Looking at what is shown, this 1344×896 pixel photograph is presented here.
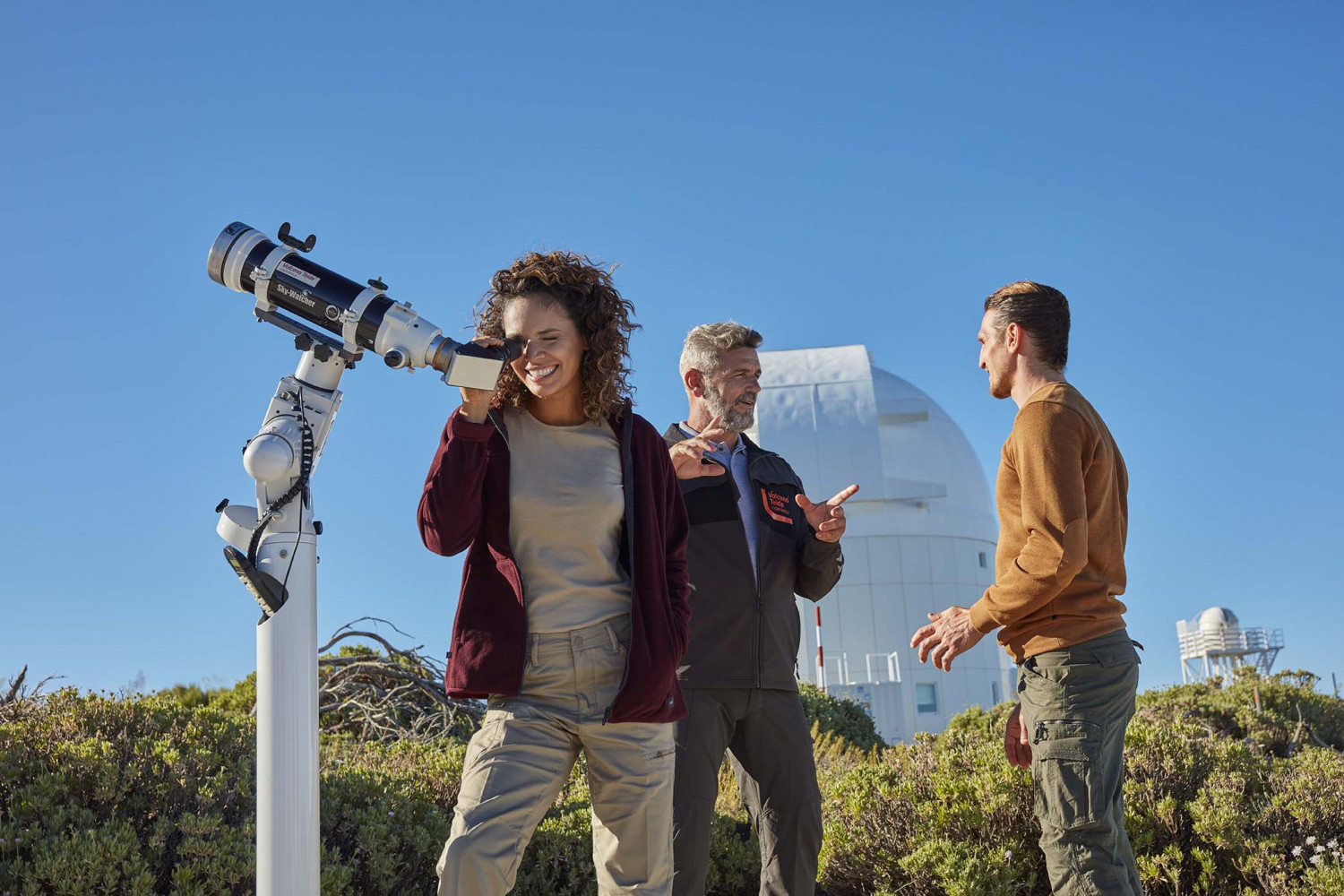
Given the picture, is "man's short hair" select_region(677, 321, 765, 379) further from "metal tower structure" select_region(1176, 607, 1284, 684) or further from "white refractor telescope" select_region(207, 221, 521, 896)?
"metal tower structure" select_region(1176, 607, 1284, 684)

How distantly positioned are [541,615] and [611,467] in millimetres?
381

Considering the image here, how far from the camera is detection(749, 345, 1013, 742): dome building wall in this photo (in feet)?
63.6

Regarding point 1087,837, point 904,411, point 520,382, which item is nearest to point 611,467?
point 520,382

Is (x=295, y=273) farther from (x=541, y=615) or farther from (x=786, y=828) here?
(x=786, y=828)

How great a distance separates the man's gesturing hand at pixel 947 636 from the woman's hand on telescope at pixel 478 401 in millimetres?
1313

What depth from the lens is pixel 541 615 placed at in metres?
2.43

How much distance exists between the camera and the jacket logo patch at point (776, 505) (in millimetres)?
3605

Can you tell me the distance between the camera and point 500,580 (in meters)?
2.49

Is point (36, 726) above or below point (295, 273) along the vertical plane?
below

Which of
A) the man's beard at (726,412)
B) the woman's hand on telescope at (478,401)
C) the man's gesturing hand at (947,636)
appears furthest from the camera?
the man's beard at (726,412)

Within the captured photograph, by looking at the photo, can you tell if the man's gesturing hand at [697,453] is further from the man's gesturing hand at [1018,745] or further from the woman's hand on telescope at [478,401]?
the man's gesturing hand at [1018,745]

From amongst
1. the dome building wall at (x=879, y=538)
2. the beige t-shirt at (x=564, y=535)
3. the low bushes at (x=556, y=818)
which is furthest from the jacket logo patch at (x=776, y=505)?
the dome building wall at (x=879, y=538)

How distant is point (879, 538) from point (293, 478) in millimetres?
18219

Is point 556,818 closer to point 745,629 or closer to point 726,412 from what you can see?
point 745,629
